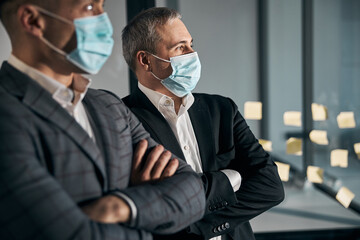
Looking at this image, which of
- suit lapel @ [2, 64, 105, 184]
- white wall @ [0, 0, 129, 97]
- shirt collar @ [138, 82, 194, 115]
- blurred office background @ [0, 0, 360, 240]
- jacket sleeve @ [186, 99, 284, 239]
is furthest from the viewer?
blurred office background @ [0, 0, 360, 240]

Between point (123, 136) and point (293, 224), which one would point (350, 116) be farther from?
point (123, 136)

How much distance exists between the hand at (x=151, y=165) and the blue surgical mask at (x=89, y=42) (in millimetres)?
243

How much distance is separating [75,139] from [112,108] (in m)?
0.21

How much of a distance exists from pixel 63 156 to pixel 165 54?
86cm

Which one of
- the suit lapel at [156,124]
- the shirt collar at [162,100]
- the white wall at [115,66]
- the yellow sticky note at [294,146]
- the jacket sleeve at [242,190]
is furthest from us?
the yellow sticky note at [294,146]

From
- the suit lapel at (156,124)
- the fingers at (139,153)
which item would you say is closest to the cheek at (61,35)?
Answer: the fingers at (139,153)

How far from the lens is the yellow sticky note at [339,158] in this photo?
10.7 ft

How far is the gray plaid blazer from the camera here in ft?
2.49

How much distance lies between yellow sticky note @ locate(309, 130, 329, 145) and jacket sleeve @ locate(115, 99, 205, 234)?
103 inches

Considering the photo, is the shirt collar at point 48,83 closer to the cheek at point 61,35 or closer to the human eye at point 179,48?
the cheek at point 61,35

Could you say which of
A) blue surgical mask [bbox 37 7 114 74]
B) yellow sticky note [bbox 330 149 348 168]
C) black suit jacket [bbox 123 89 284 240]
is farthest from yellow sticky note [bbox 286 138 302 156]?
blue surgical mask [bbox 37 7 114 74]

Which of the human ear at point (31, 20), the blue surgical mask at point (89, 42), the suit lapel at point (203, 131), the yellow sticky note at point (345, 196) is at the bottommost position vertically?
the yellow sticky note at point (345, 196)

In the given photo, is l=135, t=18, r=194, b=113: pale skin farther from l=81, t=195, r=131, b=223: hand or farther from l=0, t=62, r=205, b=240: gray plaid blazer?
l=81, t=195, r=131, b=223: hand

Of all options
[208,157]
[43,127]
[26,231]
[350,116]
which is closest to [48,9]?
[43,127]
